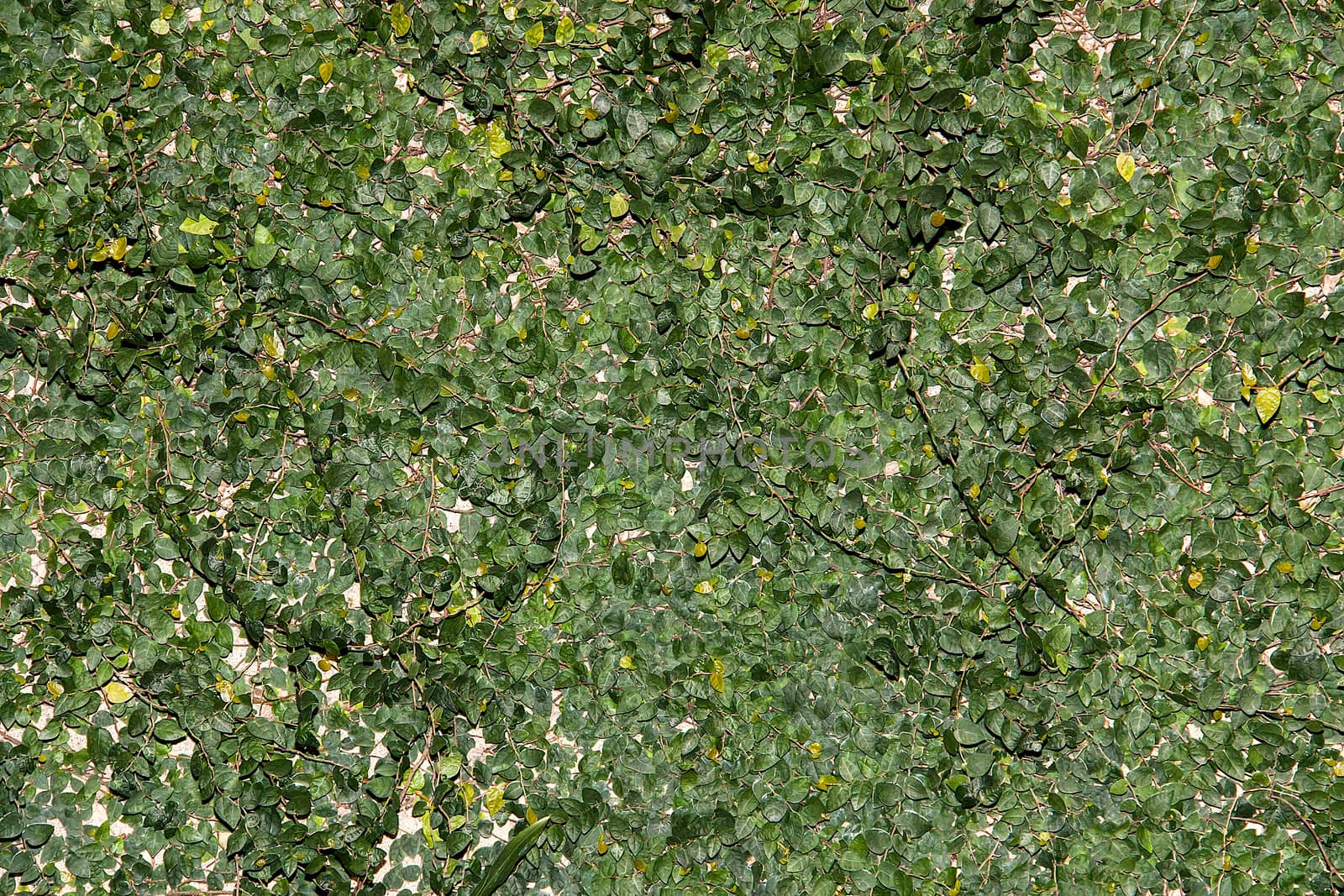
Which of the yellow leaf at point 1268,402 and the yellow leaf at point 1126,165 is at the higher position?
the yellow leaf at point 1126,165

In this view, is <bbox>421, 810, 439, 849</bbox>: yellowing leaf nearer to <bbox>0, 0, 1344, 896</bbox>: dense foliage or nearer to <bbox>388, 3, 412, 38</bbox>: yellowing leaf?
<bbox>0, 0, 1344, 896</bbox>: dense foliage

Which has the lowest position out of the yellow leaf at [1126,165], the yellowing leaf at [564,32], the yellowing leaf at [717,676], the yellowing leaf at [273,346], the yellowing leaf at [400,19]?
the yellowing leaf at [717,676]

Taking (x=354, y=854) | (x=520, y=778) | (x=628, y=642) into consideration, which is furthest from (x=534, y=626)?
(x=354, y=854)

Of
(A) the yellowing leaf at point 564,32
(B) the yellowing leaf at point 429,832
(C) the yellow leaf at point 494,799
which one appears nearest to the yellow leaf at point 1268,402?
(A) the yellowing leaf at point 564,32

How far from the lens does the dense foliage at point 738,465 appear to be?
5.67 ft

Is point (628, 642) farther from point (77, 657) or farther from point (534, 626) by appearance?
point (77, 657)

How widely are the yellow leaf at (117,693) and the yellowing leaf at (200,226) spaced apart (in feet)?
2.93

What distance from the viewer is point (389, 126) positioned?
177 cm

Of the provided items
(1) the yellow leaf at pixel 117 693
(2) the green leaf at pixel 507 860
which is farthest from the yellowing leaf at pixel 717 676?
(1) the yellow leaf at pixel 117 693

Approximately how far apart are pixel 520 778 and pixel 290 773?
44cm

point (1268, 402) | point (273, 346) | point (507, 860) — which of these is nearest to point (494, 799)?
point (507, 860)

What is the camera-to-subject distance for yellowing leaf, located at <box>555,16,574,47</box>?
176 cm

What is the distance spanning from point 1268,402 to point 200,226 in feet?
6.77

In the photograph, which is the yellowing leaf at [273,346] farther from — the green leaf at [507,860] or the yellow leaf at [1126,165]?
the yellow leaf at [1126,165]
